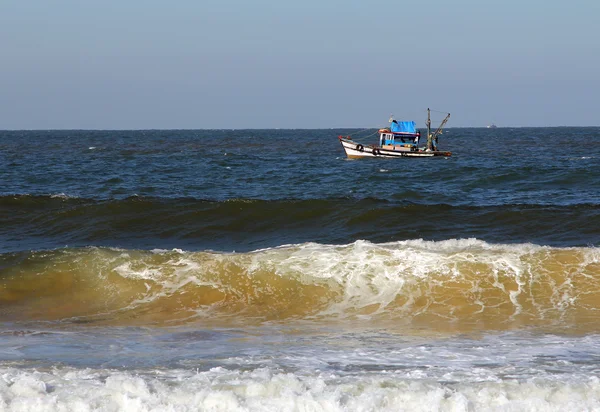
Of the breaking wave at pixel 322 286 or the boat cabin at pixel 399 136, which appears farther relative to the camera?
the boat cabin at pixel 399 136

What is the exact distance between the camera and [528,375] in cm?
713

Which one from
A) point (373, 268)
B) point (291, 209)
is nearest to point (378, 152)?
point (291, 209)

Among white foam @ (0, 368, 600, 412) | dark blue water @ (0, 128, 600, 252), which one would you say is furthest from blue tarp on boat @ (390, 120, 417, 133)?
white foam @ (0, 368, 600, 412)

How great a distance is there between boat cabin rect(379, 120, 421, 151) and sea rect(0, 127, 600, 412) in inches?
1018

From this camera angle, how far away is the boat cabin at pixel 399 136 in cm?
5191

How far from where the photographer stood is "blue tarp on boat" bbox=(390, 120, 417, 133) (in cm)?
5225

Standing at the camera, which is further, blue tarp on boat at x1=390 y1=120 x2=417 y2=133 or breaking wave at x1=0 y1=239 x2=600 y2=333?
blue tarp on boat at x1=390 y1=120 x2=417 y2=133

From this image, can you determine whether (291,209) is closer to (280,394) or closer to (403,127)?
(280,394)

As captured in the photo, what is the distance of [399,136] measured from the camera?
5291cm

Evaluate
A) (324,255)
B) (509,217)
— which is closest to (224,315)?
(324,255)

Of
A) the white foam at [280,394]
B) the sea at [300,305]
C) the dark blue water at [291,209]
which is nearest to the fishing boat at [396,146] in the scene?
the dark blue water at [291,209]

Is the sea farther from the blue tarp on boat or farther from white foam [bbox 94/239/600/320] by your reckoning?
the blue tarp on boat

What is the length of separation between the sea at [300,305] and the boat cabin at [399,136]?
25.9 meters

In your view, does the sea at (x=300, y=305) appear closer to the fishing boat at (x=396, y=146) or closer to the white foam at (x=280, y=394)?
the white foam at (x=280, y=394)
